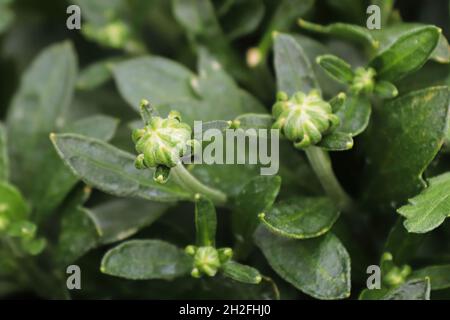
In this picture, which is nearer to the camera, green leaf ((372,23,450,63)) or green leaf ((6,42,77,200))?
green leaf ((372,23,450,63))

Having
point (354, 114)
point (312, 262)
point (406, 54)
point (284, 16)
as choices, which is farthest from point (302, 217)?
point (284, 16)

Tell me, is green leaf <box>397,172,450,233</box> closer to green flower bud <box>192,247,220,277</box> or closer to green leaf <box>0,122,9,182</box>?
green flower bud <box>192,247,220,277</box>

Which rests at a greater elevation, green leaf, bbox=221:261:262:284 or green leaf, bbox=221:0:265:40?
green leaf, bbox=221:0:265:40

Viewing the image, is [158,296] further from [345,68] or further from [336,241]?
[345,68]

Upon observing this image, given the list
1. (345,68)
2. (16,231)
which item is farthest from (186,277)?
(345,68)

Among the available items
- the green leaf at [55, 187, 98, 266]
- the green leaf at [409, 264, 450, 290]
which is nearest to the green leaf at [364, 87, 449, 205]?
the green leaf at [409, 264, 450, 290]

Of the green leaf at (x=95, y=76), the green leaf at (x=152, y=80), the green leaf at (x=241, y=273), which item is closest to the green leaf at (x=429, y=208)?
the green leaf at (x=241, y=273)
